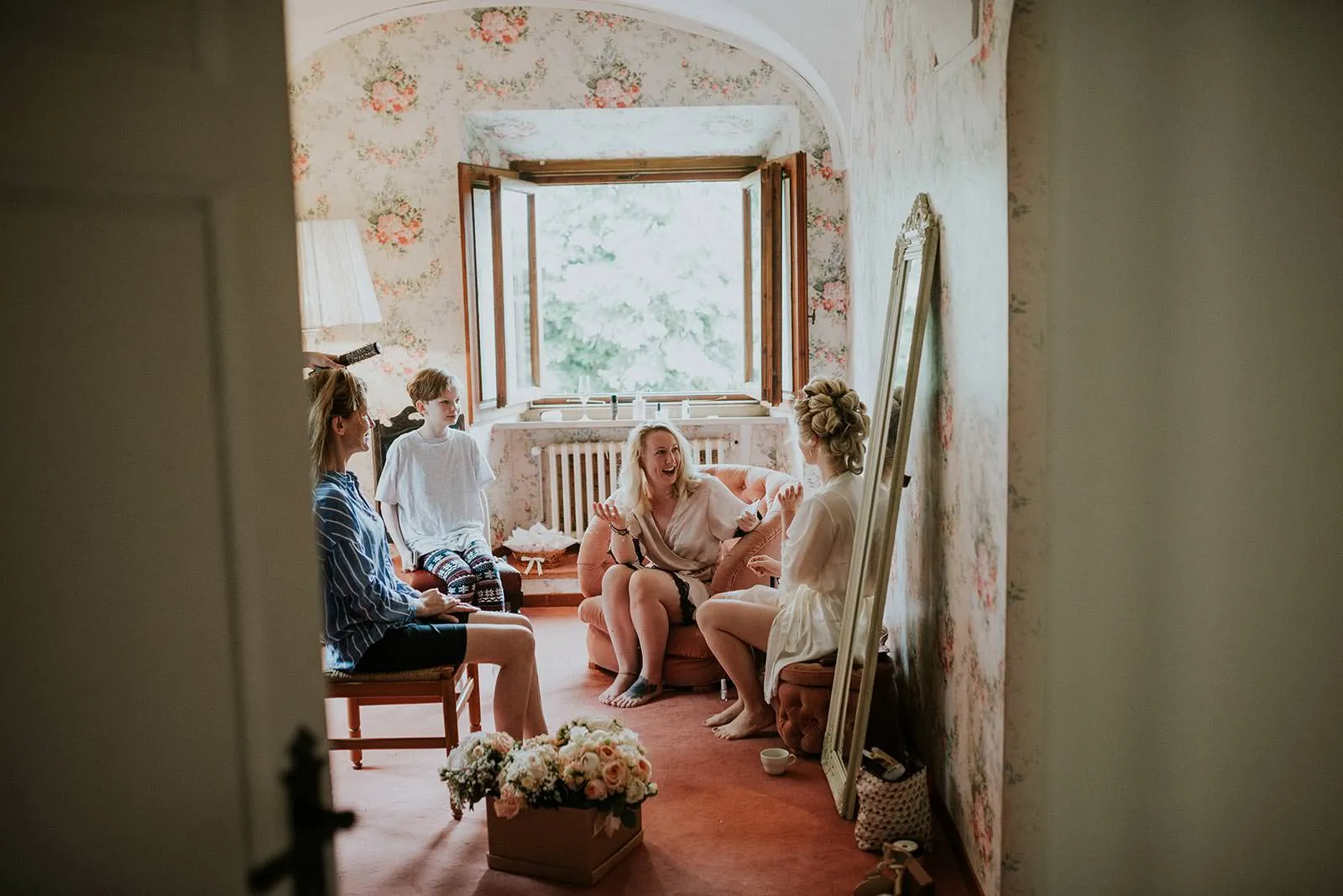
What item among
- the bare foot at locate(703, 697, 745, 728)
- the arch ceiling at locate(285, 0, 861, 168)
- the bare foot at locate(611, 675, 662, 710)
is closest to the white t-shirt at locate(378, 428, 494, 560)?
the bare foot at locate(611, 675, 662, 710)

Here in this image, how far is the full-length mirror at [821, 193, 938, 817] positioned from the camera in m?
2.95

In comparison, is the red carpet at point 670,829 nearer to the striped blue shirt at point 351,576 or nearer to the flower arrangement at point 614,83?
the striped blue shirt at point 351,576

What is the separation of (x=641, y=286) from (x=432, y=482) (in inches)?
99.4

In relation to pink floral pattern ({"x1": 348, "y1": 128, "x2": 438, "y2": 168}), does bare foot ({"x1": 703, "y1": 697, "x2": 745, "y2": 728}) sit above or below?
below

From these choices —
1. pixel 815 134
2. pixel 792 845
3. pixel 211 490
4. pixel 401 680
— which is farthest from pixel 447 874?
pixel 815 134

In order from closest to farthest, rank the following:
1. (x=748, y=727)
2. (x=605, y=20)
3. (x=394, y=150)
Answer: (x=748, y=727), (x=605, y=20), (x=394, y=150)

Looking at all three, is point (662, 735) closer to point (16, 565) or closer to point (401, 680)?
point (401, 680)

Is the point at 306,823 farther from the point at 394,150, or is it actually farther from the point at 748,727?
the point at 394,150

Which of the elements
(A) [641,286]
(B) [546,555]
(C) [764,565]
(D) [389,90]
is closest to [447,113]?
(D) [389,90]

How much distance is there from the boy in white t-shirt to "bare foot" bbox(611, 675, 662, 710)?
2.71 ft

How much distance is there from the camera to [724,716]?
155 inches

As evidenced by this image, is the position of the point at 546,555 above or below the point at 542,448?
below

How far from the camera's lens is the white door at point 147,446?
608mm

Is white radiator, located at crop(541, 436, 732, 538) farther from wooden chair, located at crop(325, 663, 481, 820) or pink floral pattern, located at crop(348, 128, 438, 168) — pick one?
wooden chair, located at crop(325, 663, 481, 820)
